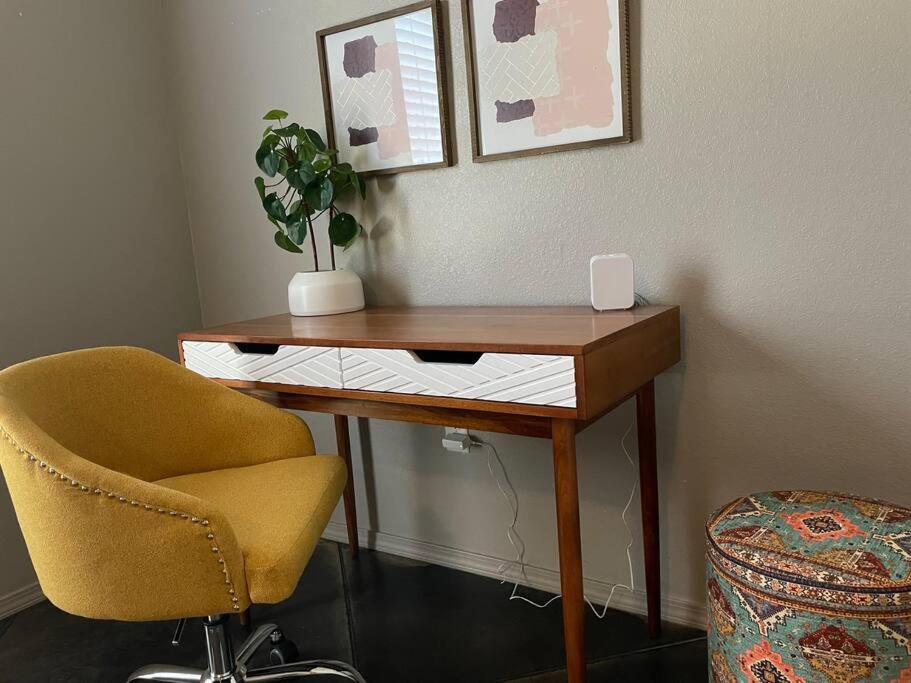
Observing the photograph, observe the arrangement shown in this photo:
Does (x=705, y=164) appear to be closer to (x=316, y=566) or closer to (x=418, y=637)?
(x=418, y=637)

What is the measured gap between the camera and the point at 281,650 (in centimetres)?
170

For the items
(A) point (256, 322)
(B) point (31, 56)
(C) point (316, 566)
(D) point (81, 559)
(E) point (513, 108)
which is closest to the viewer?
(D) point (81, 559)

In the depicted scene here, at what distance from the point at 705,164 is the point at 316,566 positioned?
1.63 meters

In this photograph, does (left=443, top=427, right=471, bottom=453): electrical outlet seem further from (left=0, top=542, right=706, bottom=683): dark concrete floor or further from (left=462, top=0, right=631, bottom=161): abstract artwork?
(left=462, top=0, right=631, bottom=161): abstract artwork

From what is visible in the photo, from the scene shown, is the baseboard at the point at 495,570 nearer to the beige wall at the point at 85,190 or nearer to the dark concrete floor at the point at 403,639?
the dark concrete floor at the point at 403,639

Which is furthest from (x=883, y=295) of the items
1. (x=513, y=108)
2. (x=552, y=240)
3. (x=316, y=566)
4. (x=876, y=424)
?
(x=316, y=566)

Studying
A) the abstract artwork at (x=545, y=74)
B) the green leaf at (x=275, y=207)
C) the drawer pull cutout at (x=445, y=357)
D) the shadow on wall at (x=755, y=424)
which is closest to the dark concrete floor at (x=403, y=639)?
the shadow on wall at (x=755, y=424)

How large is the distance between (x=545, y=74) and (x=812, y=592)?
1.23m

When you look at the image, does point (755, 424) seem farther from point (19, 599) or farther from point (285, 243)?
point (19, 599)

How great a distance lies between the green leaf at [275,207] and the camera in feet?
6.49

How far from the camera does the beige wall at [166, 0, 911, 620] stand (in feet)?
4.60

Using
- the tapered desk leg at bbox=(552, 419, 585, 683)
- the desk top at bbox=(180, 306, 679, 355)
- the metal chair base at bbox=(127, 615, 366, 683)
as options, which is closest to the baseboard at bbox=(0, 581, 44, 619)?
the metal chair base at bbox=(127, 615, 366, 683)

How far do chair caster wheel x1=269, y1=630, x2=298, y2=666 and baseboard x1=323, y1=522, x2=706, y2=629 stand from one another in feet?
1.83

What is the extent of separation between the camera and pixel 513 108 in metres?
1.75
